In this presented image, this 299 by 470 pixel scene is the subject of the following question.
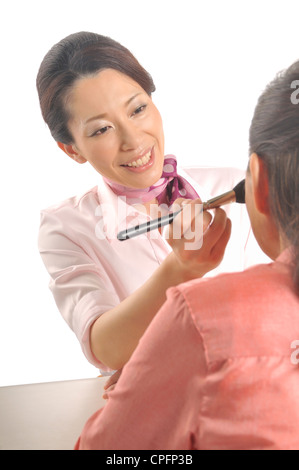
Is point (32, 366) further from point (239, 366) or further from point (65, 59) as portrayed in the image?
point (239, 366)

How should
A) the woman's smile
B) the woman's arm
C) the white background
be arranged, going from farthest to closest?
1. the white background
2. the woman's smile
3. the woman's arm

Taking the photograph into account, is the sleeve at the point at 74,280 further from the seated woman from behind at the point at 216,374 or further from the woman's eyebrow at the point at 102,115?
the seated woman from behind at the point at 216,374

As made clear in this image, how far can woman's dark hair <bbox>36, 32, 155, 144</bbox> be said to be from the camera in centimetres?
109

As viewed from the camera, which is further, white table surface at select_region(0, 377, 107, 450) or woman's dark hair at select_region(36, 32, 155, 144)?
woman's dark hair at select_region(36, 32, 155, 144)

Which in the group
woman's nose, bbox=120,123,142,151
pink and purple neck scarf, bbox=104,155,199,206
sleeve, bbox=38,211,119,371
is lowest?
sleeve, bbox=38,211,119,371

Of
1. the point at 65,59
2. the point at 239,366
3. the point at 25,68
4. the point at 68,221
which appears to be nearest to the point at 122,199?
the point at 68,221

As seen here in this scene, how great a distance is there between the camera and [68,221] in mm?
1205

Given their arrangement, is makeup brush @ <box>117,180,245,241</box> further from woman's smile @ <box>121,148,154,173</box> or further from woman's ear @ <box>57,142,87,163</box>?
woman's ear @ <box>57,142,87,163</box>

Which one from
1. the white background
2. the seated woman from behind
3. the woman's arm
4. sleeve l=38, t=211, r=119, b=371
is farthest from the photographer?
the white background

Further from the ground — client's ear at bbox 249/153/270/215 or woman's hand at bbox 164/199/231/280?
client's ear at bbox 249/153/270/215

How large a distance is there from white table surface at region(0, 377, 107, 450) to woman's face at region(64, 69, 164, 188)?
363mm

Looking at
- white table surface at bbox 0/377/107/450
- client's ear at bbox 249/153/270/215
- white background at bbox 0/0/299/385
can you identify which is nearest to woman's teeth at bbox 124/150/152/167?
white table surface at bbox 0/377/107/450

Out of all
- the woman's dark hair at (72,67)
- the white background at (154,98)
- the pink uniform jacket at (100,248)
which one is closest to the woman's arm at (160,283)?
the pink uniform jacket at (100,248)

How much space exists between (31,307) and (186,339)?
1.95 m
